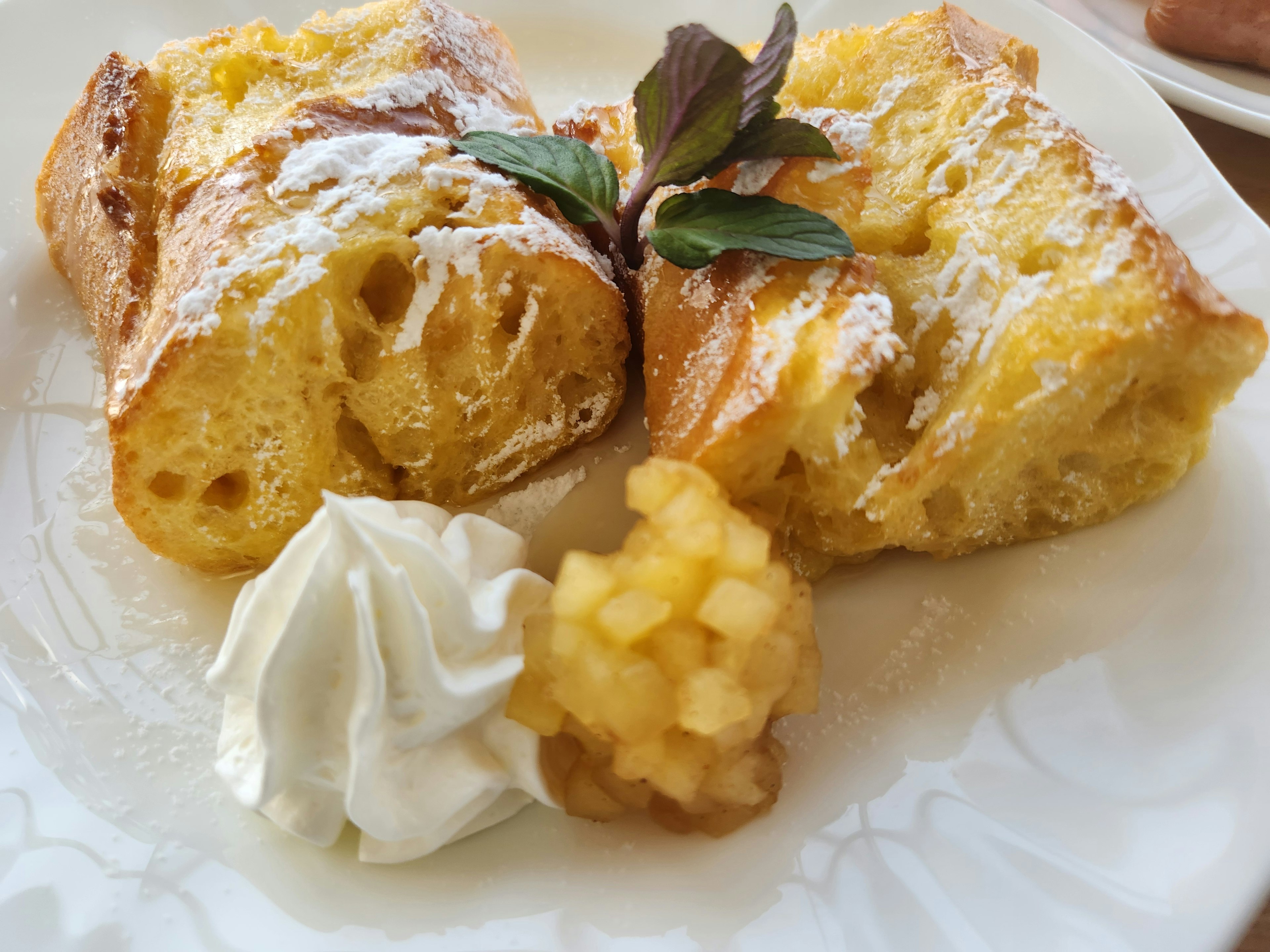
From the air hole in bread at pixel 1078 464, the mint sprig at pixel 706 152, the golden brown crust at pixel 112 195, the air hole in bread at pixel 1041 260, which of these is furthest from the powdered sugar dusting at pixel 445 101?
the air hole in bread at pixel 1078 464

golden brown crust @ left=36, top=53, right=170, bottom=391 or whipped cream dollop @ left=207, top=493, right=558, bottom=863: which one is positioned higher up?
golden brown crust @ left=36, top=53, right=170, bottom=391

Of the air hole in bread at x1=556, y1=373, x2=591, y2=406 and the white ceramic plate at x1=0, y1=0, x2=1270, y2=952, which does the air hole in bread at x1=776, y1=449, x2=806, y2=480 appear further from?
the air hole in bread at x1=556, y1=373, x2=591, y2=406

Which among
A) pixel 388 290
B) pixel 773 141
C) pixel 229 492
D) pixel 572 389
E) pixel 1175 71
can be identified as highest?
pixel 1175 71

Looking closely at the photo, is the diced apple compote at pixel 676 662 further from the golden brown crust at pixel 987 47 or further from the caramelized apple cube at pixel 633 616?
the golden brown crust at pixel 987 47

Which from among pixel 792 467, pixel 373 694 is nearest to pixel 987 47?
pixel 792 467

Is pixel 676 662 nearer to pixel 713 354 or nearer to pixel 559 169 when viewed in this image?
pixel 713 354

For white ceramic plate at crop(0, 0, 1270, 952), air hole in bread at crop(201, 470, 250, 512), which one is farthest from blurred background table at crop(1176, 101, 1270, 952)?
air hole in bread at crop(201, 470, 250, 512)
